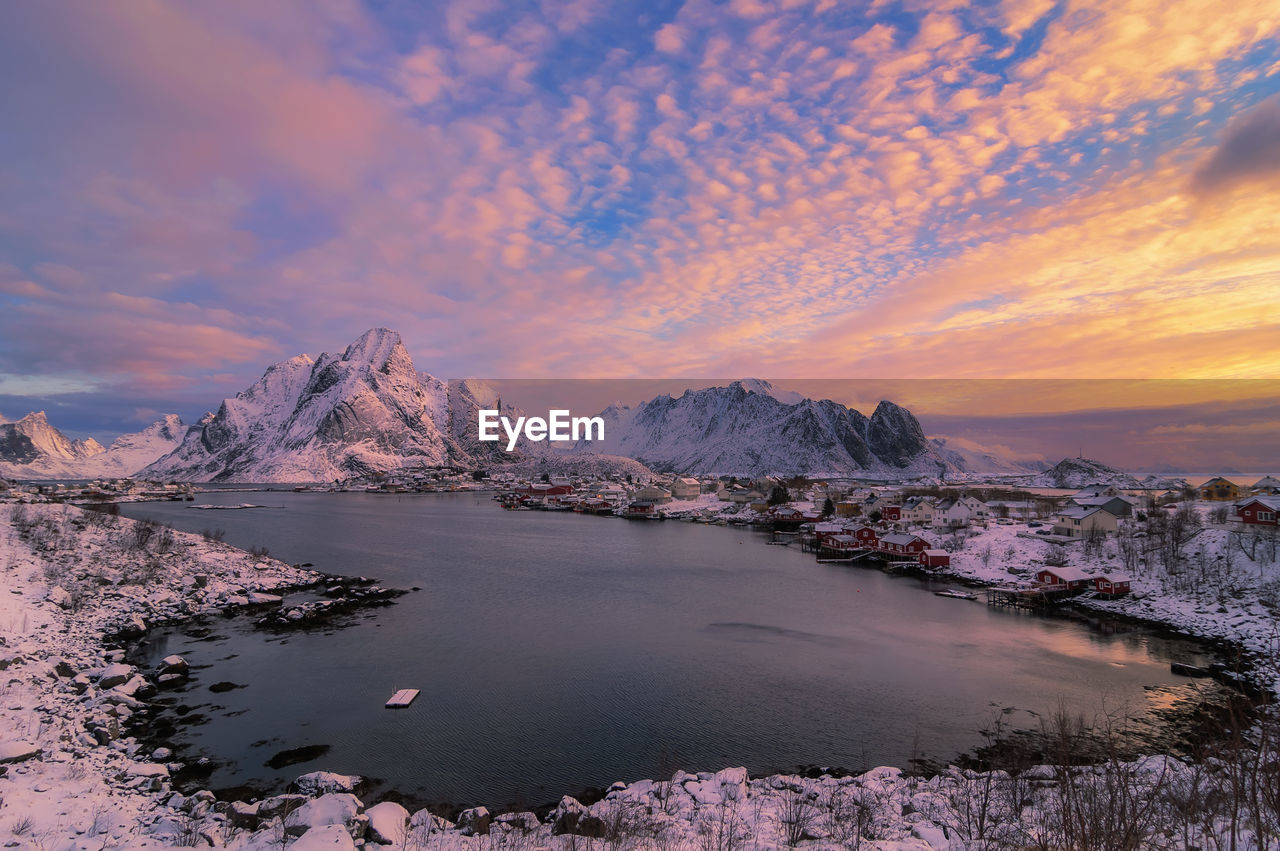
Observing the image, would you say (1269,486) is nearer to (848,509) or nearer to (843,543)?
(843,543)

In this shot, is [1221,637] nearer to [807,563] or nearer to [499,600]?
[807,563]

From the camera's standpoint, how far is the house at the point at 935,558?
131 ft

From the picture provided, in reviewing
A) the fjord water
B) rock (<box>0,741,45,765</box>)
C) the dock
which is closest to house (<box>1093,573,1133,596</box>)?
the fjord water

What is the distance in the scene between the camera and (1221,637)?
2309 centimetres

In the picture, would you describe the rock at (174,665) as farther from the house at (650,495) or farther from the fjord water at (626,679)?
the house at (650,495)

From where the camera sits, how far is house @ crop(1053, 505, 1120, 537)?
37719 millimetres

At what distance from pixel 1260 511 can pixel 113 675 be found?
5250 cm

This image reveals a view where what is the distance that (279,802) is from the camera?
10023mm

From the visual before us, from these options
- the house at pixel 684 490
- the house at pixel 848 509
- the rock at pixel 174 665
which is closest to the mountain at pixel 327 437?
the house at pixel 684 490

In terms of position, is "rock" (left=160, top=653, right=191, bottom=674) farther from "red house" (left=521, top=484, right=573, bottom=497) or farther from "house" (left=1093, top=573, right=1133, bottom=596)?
"red house" (left=521, top=484, right=573, bottom=497)

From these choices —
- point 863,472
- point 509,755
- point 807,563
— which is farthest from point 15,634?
point 863,472

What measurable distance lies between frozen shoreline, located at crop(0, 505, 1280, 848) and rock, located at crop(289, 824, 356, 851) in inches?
1.3

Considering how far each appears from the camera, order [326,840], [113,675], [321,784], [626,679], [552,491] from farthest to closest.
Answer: [552,491], [626,679], [113,675], [321,784], [326,840]

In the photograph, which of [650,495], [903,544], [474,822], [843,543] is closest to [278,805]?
[474,822]
